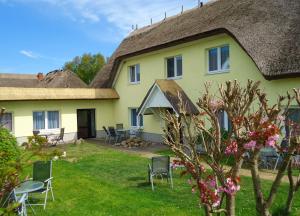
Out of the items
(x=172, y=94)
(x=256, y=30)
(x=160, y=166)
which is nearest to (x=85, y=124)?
(x=172, y=94)

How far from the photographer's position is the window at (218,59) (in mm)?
15875

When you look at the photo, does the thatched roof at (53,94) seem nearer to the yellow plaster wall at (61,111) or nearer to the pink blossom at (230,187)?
the yellow plaster wall at (61,111)

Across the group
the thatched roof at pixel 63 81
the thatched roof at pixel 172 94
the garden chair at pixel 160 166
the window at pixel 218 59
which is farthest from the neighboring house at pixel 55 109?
the garden chair at pixel 160 166

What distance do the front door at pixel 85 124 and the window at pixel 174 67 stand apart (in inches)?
299

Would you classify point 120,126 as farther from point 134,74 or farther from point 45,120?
point 45,120

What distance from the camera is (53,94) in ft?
69.9

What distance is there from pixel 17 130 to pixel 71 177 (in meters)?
10.5

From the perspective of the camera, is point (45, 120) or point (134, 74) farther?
point (134, 74)

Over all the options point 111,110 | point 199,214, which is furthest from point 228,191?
point 111,110

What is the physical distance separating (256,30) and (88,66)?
53284 mm

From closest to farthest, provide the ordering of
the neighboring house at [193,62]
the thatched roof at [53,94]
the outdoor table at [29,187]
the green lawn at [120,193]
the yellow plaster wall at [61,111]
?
the outdoor table at [29,187] < the green lawn at [120,193] < the neighboring house at [193,62] < the thatched roof at [53,94] < the yellow plaster wall at [61,111]

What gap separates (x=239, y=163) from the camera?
4.18 meters

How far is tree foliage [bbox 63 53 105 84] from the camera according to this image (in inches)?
2525

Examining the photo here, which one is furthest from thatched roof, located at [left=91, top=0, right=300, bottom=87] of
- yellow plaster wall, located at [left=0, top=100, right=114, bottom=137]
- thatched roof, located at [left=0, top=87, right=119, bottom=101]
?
yellow plaster wall, located at [left=0, top=100, right=114, bottom=137]
